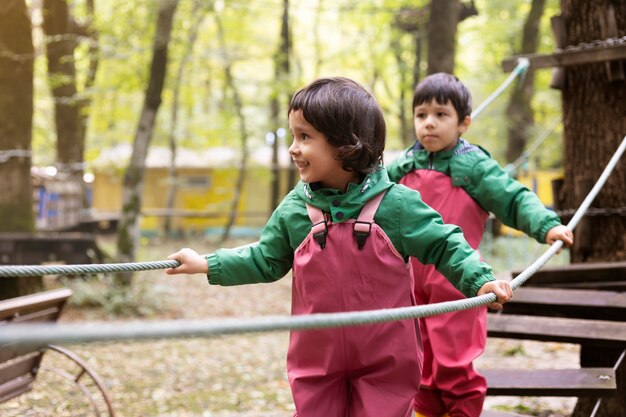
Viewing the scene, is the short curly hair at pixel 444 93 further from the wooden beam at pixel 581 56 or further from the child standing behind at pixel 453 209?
the wooden beam at pixel 581 56

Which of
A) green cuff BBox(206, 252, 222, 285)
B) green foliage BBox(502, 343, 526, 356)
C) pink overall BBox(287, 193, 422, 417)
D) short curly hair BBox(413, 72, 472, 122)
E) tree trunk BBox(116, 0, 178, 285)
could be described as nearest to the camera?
pink overall BBox(287, 193, 422, 417)

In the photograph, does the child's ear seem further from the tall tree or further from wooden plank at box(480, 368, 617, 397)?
the tall tree

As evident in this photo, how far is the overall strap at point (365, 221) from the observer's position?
2.37 m

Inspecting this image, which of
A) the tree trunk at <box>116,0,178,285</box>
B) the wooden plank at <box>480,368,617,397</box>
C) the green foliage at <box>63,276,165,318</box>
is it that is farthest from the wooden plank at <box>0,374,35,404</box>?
the tree trunk at <box>116,0,178,285</box>

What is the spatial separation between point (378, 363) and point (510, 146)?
14080mm

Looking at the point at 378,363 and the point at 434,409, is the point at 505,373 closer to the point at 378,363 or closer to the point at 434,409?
the point at 434,409

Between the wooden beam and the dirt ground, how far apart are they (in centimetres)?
245

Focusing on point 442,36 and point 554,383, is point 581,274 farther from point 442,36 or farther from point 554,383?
point 442,36

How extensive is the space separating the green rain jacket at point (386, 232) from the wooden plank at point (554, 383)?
125 centimetres

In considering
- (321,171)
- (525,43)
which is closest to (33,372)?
(321,171)

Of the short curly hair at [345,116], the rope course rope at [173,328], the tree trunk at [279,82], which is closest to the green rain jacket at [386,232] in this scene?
the short curly hair at [345,116]

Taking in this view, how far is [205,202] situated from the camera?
27.7m

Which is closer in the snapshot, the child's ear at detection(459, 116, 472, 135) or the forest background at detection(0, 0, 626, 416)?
the child's ear at detection(459, 116, 472, 135)

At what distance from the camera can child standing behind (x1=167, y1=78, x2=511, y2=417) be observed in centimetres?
237
